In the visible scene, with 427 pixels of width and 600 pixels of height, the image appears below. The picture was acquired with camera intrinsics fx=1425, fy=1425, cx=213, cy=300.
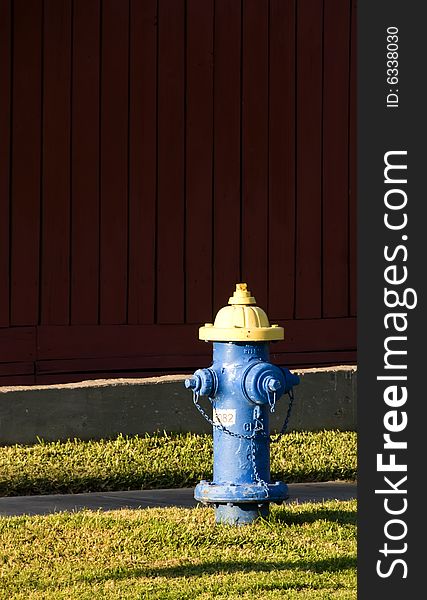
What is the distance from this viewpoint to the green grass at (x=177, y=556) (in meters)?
6.62

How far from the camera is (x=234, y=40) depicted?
12266 millimetres

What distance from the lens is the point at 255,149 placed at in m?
12.4

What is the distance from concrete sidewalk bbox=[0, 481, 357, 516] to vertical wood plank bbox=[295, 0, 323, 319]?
122 inches

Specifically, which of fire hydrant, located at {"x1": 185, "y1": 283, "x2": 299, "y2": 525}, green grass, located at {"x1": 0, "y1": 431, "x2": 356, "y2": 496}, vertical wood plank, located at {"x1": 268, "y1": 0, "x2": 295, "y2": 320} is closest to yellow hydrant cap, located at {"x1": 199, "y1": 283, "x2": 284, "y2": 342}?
fire hydrant, located at {"x1": 185, "y1": 283, "x2": 299, "y2": 525}

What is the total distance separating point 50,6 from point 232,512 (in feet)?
17.2

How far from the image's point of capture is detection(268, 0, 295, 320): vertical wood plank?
12445 mm

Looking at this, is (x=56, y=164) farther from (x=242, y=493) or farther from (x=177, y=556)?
(x=177, y=556)

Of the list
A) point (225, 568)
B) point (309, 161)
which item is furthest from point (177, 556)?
point (309, 161)

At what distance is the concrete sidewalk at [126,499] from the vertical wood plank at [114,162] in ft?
8.35

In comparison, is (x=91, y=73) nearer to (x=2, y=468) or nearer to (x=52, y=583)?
(x=2, y=468)

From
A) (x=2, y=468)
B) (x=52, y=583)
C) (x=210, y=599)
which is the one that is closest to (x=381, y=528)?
(x=210, y=599)

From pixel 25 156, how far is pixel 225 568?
17.4 feet

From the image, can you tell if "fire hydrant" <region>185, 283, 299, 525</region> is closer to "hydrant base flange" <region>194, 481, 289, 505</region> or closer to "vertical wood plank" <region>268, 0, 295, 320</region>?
"hydrant base flange" <region>194, 481, 289, 505</region>

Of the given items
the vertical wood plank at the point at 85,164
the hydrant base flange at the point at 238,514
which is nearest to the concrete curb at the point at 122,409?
the vertical wood plank at the point at 85,164
